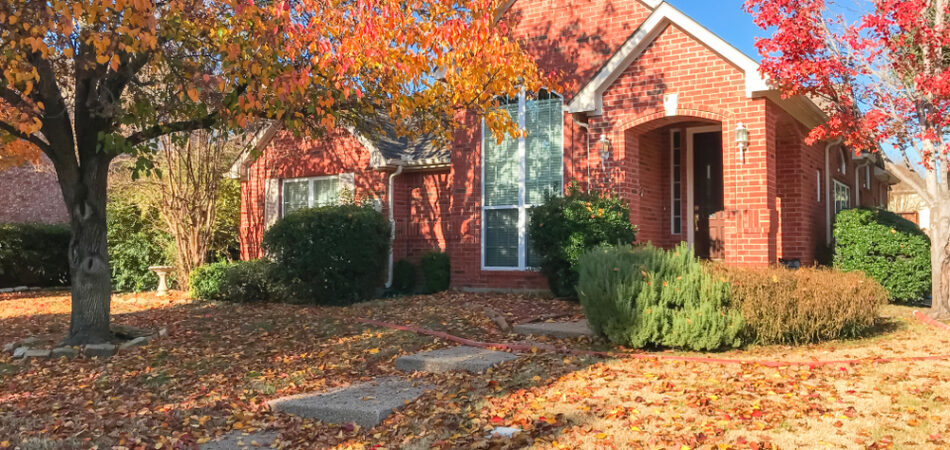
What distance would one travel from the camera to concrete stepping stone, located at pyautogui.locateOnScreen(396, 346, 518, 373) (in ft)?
21.9

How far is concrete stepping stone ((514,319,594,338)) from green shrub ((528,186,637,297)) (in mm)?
1509

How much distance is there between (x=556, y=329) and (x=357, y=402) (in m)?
3.36

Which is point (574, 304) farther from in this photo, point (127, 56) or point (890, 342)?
point (127, 56)

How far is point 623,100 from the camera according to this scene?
11.3 metres

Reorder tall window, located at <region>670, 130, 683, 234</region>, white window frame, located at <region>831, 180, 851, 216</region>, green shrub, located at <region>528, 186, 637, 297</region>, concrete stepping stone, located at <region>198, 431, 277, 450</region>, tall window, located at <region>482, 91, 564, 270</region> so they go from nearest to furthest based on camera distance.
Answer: concrete stepping stone, located at <region>198, 431, 277, 450</region> → green shrub, located at <region>528, 186, 637, 297</region> → tall window, located at <region>482, 91, 564, 270</region> → tall window, located at <region>670, 130, 683, 234</region> → white window frame, located at <region>831, 180, 851, 216</region>

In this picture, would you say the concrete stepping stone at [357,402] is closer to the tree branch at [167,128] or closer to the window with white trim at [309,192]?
the tree branch at [167,128]

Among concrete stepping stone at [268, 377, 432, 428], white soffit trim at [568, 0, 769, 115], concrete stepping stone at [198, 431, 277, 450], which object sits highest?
white soffit trim at [568, 0, 769, 115]

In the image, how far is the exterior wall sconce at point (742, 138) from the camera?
33.7 ft

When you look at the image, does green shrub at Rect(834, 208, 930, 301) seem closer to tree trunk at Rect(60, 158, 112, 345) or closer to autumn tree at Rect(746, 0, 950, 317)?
autumn tree at Rect(746, 0, 950, 317)

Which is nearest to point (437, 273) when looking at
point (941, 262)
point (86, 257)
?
point (86, 257)

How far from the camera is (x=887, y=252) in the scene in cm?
1063

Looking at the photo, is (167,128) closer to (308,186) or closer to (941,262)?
(308,186)

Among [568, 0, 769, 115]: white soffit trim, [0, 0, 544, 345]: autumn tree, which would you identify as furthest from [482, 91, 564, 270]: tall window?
[0, 0, 544, 345]: autumn tree

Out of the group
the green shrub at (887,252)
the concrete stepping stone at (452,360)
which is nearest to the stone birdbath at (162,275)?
the concrete stepping stone at (452,360)
